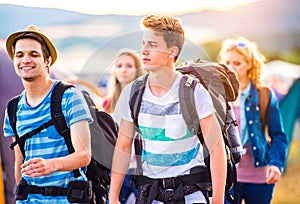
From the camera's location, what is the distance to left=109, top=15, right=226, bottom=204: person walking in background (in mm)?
3467

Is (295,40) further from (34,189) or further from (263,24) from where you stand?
(34,189)

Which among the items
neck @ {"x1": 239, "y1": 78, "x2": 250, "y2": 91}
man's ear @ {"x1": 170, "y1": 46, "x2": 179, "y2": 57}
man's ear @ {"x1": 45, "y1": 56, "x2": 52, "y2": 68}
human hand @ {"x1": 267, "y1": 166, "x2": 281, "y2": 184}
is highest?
man's ear @ {"x1": 170, "y1": 46, "x2": 179, "y2": 57}

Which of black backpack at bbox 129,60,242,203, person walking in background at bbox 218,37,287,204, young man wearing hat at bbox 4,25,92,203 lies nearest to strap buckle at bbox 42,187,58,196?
young man wearing hat at bbox 4,25,92,203

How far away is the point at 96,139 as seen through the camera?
391cm

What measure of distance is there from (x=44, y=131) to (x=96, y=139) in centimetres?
39

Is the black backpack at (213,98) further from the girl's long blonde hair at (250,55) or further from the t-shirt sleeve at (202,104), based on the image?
the girl's long blonde hair at (250,55)

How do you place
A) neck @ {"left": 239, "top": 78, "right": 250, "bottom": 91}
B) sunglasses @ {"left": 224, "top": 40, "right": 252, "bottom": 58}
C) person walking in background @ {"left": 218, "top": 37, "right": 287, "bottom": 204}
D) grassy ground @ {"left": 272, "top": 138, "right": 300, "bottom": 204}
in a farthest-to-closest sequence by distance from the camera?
grassy ground @ {"left": 272, "top": 138, "right": 300, "bottom": 204} → sunglasses @ {"left": 224, "top": 40, "right": 252, "bottom": 58} → neck @ {"left": 239, "top": 78, "right": 250, "bottom": 91} → person walking in background @ {"left": 218, "top": 37, "right": 287, "bottom": 204}

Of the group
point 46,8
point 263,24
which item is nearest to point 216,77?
point 46,8

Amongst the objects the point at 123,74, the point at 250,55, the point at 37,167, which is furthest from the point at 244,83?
the point at 37,167

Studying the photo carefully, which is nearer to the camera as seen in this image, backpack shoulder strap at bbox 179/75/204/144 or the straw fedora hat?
backpack shoulder strap at bbox 179/75/204/144

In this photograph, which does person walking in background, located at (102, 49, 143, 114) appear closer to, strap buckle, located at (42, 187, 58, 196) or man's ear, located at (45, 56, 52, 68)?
man's ear, located at (45, 56, 52, 68)

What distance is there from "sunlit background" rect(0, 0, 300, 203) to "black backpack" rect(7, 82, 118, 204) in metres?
0.43

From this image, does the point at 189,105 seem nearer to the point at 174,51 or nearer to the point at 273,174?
the point at 174,51

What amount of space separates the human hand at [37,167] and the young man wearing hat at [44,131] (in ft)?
0.21
